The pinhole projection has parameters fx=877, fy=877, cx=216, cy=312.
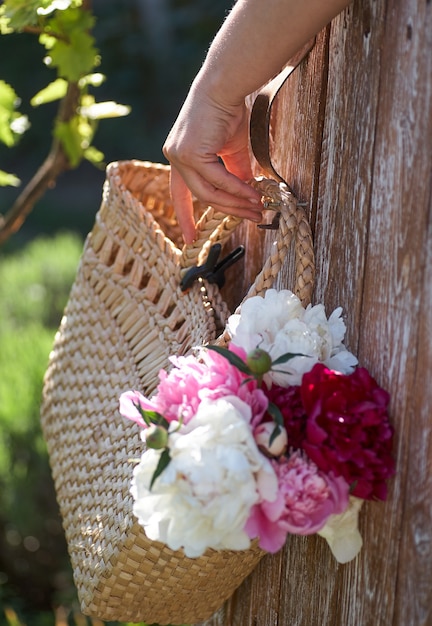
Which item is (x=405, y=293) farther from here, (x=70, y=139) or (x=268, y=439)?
(x=70, y=139)

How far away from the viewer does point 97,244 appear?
5.51 feet

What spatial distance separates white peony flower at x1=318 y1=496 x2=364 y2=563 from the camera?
1.01 meters

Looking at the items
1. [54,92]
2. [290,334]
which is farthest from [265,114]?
[54,92]

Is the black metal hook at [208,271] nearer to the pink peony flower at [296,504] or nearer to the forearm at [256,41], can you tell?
the forearm at [256,41]

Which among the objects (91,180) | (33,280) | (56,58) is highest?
(56,58)

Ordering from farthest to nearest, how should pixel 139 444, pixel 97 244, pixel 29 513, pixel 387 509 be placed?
pixel 29 513
pixel 97 244
pixel 139 444
pixel 387 509

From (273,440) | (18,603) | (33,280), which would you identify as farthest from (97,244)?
(33,280)

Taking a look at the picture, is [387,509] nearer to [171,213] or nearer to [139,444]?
[139,444]

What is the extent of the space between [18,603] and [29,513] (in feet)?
0.94

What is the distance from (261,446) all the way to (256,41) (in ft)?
1.67

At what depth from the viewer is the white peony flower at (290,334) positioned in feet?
3.36

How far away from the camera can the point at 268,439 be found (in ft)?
3.09

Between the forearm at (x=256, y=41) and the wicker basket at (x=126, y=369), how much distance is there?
7.2 inches

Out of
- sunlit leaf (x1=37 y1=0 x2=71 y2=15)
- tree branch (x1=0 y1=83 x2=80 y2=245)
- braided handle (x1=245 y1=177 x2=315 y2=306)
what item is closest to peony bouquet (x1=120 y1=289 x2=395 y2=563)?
braided handle (x1=245 y1=177 x2=315 y2=306)
